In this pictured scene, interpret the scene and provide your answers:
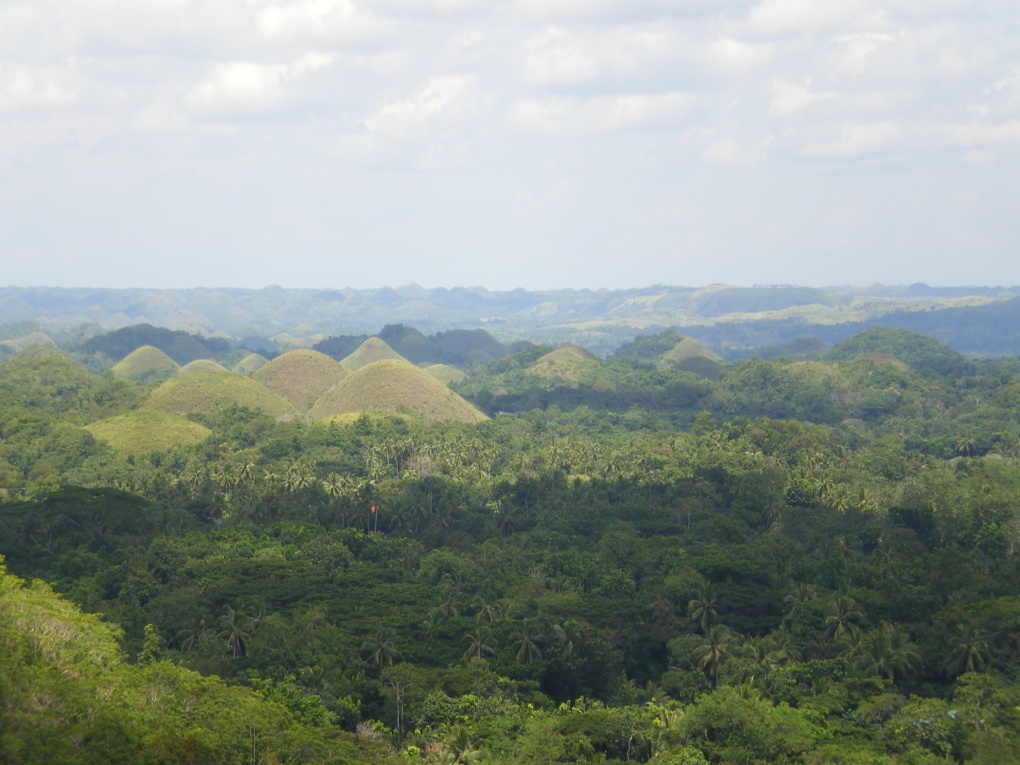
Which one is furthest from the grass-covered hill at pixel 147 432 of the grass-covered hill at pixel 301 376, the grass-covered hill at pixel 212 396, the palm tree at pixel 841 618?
the palm tree at pixel 841 618

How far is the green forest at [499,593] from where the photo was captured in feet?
115

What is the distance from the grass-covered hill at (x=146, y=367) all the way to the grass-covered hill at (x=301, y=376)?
38.4m

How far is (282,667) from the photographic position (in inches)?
1667

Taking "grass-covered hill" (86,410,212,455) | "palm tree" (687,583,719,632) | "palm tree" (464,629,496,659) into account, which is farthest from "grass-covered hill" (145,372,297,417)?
"palm tree" (687,583,719,632)

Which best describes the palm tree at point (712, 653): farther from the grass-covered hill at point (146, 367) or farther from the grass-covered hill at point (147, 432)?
the grass-covered hill at point (146, 367)

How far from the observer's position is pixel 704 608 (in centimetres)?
5072

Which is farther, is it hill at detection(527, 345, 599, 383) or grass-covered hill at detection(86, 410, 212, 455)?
hill at detection(527, 345, 599, 383)

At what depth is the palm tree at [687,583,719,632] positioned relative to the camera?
50.5m

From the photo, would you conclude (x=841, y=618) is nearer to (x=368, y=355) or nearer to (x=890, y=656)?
(x=890, y=656)

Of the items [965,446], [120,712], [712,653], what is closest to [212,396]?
[965,446]

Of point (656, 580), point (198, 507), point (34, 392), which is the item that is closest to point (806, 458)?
point (656, 580)

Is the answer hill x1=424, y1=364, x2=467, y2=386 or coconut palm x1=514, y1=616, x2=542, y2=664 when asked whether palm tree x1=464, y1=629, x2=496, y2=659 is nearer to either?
coconut palm x1=514, y1=616, x2=542, y2=664

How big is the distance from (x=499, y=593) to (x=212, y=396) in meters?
76.6

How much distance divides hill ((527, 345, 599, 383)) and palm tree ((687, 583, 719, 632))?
120 meters
